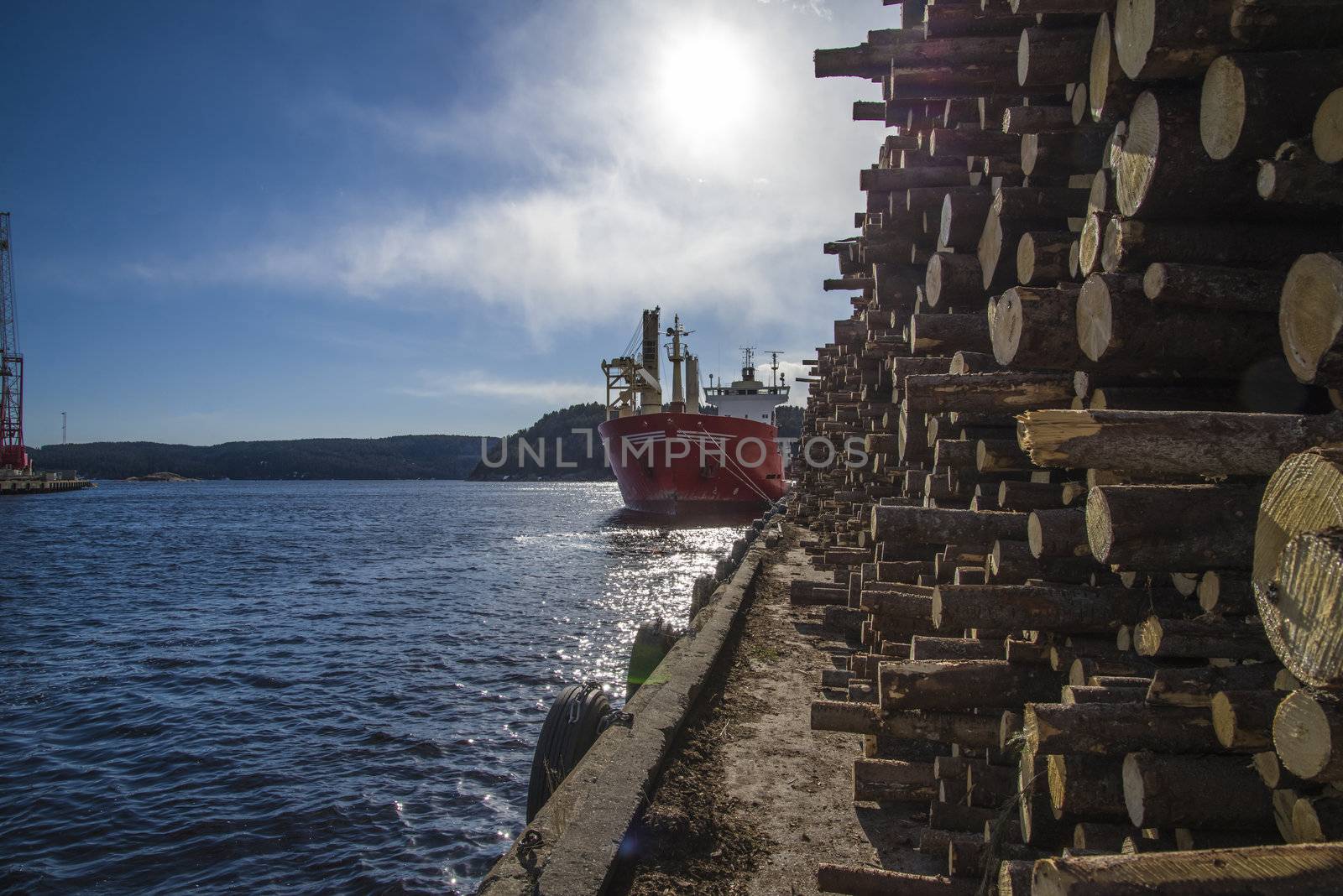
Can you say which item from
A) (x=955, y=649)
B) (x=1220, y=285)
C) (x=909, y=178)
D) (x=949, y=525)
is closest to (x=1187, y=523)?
(x=1220, y=285)

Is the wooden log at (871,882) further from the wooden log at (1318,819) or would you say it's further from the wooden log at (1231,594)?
the wooden log at (1231,594)

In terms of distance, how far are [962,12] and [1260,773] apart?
4.00m

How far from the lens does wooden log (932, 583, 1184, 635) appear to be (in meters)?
3.05

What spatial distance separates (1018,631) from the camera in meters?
3.71

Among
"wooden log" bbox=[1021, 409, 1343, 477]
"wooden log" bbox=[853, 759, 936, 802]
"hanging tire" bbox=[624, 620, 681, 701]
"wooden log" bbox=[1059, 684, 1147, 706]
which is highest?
"wooden log" bbox=[1021, 409, 1343, 477]

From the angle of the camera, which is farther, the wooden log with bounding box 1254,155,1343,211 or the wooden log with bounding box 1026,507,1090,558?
the wooden log with bounding box 1026,507,1090,558

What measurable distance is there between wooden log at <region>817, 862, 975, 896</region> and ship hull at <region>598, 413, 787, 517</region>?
31822 mm

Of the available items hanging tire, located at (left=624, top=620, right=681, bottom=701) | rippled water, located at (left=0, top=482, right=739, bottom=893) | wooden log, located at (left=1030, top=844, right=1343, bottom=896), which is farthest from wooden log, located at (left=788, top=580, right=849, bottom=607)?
wooden log, located at (left=1030, top=844, right=1343, bottom=896)

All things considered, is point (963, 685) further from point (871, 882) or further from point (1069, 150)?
point (1069, 150)

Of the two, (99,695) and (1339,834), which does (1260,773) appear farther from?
(99,695)

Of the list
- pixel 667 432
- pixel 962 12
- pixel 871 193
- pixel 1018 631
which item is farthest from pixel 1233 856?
pixel 667 432

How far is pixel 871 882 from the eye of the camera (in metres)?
3.01

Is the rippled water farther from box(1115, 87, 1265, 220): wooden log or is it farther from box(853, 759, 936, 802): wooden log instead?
box(1115, 87, 1265, 220): wooden log

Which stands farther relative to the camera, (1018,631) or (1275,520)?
(1018,631)
